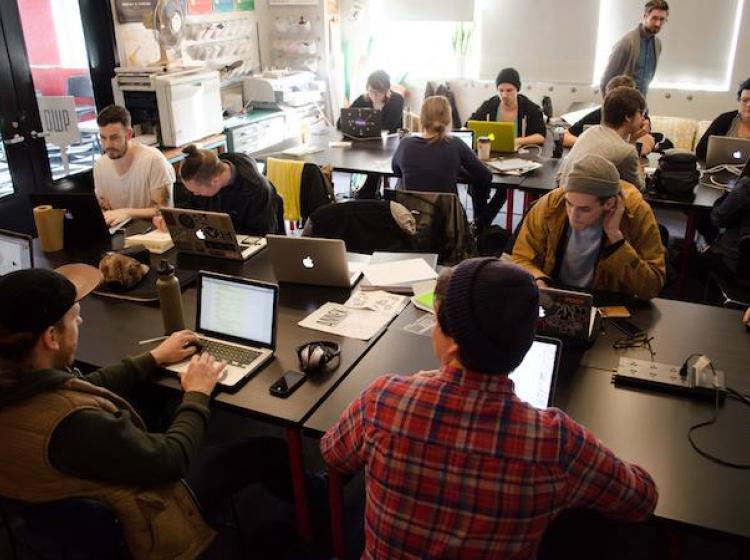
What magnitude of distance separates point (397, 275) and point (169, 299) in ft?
2.83

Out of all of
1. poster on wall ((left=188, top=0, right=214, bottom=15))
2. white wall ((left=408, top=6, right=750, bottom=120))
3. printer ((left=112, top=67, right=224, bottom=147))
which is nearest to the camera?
printer ((left=112, top=67, right=224, bottom=147))

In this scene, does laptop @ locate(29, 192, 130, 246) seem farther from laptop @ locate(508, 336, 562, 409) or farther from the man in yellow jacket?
laptop @ locate(508, 336, 562, 409)

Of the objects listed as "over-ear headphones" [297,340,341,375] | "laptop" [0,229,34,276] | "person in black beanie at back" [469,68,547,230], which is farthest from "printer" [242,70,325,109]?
"over-ear headphones" [297,340,341,375]

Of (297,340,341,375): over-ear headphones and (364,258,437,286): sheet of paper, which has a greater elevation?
(364,258,437,286): sheet of paper

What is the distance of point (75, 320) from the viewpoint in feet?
5.46

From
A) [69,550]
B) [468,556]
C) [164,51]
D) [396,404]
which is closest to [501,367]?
[396,404]

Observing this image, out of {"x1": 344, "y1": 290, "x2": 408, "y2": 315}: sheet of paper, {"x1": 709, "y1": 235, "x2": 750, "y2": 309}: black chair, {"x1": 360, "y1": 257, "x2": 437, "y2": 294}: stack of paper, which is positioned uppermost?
{"x1": 360, "y1": 257, "x2": 437, "y2": 294}: stack of paper

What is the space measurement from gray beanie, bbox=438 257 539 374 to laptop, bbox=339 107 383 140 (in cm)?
416

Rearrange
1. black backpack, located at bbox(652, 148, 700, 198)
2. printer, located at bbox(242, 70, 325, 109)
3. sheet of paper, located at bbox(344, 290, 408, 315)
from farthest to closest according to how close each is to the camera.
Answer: printer, located at bbox(242, 70, 325, 109)
black backpack, located at bbox(652, 148, 700, 198)
sheet of paper, located at bbox(344, 290, 408, 315)

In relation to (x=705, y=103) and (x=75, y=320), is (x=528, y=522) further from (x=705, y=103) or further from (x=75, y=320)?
(x=705, y=103)

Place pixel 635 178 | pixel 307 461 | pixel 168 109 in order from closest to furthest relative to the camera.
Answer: pixel 307 461 → pixel 635 178 → pixel 168 109

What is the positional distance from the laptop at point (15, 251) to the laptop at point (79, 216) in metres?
0.32

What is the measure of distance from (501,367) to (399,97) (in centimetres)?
469

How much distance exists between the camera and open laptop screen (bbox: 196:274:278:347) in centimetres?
210
